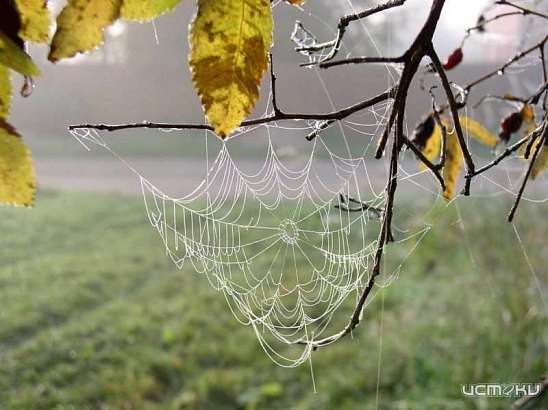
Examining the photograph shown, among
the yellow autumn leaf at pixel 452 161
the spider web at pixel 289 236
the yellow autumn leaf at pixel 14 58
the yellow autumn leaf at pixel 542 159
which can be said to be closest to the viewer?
the yellow autumn leaf at pixel 14 58

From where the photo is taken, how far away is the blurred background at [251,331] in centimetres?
141

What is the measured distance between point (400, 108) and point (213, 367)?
1.48 m

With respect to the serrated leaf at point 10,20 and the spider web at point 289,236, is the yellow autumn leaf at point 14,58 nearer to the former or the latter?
the serrated leaf at point 10,20

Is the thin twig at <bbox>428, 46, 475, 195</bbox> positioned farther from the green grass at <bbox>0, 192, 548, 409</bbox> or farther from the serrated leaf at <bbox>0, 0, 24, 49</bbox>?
the green grass at <bbox>0, 192, 548, 409</bbox>

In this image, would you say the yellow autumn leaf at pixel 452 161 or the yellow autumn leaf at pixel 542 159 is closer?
the yellow autumn leaf at pixel 542 159

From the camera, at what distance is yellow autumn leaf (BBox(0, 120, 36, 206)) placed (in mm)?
182

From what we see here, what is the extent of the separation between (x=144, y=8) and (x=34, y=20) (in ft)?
0.12

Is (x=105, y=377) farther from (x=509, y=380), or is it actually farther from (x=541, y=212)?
(x=541, y=212)

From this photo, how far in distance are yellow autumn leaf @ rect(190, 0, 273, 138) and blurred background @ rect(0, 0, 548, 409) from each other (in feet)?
2.21

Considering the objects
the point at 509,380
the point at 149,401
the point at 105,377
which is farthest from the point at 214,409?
the point at 509,380

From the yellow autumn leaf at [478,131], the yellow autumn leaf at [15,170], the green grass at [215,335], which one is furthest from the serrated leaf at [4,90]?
the green grass at [215,335]

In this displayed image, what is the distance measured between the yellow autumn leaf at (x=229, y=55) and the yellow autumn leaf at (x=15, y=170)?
58mm

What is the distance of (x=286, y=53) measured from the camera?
51.7 inches

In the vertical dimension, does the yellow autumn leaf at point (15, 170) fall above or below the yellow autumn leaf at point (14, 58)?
below
